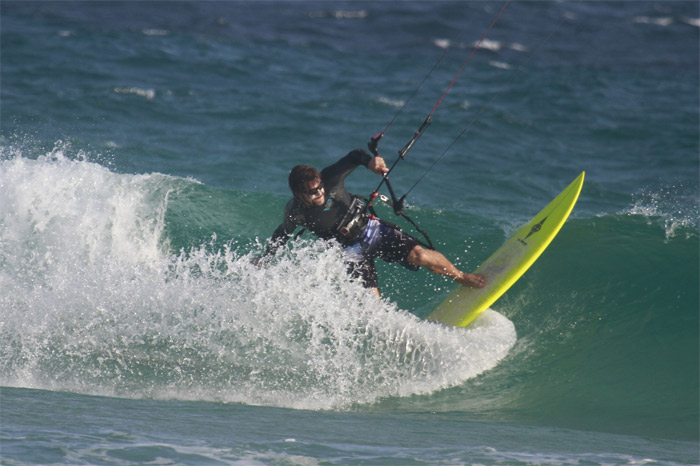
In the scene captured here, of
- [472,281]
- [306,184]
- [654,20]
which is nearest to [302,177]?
[306,184]

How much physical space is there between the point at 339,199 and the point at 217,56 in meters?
10.5

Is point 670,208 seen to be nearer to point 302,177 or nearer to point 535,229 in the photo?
point 535,229

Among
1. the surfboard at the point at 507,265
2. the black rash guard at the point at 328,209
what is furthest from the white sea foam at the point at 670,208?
the black rash guard at the point at 328,209

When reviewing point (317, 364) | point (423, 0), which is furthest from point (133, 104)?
point (423, 0)

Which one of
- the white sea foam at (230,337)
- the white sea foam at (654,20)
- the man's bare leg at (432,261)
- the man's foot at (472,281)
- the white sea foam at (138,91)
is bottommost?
the white sea foam at (230,337)

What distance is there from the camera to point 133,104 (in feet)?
40.1

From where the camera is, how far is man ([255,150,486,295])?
5.30 metres

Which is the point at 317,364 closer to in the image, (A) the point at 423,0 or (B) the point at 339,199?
(B) the point at 339,199

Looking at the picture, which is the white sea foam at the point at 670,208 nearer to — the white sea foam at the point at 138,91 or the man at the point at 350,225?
the man at the point at 350,225

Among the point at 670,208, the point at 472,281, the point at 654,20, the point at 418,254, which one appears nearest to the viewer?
the point at 418,254

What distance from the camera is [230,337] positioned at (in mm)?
5297

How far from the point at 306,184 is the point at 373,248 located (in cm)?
84

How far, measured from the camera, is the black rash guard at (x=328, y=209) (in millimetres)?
5402

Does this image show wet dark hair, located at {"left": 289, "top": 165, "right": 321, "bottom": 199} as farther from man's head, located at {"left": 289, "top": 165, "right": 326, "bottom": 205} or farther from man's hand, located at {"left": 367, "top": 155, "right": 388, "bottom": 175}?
man's hand, located at {"left": 367, "top": 155, "right": 388, "bottom": 175}
